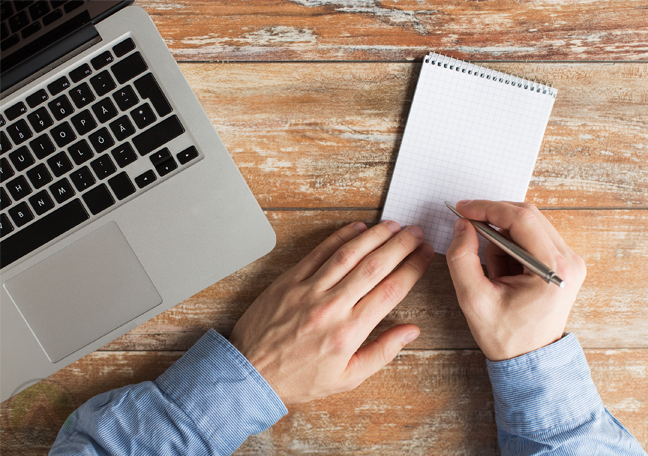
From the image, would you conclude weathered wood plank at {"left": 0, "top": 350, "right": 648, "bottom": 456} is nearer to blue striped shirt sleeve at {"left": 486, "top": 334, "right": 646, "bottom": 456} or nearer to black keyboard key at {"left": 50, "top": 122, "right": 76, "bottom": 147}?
blue striped shirt sleeve at {"left": 486, "top": 334, "right": 646, "bottom": 456}

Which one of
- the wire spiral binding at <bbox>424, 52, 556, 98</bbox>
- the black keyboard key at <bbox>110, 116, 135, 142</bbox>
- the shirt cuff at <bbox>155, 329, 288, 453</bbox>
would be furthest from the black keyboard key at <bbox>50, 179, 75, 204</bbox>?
the wire spiral binding at <bbox>424, 52, 556, 98</bbox>

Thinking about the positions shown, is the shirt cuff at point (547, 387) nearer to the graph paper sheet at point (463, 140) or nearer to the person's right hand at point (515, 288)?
the person's right hand at point (515, 288)

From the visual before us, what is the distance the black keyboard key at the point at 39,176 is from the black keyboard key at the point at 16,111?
0.09 meters

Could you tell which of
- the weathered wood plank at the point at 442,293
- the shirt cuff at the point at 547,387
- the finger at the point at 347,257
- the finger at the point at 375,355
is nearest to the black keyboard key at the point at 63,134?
the weathered wood plank at the point at 442,293

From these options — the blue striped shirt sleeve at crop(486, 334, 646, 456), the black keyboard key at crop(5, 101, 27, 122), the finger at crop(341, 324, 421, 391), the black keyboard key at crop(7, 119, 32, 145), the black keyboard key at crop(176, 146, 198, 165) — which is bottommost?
the blue striped shirt sleeve at crop(486, 334, 646, 456)

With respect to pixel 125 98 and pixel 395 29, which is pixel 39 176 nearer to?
pixel 125 98

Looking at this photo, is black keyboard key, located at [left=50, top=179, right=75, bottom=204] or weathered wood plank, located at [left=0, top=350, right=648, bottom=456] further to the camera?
weathered wood plank, located at [left=0, top=350, right=648, bottom=456]

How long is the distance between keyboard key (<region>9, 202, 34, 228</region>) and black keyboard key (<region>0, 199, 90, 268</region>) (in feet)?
0.03

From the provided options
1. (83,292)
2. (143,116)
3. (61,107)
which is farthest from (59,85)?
(83,292)

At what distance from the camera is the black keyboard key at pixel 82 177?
584 millimetres

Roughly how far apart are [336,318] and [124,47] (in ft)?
1.77

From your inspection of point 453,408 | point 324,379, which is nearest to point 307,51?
point 324,379

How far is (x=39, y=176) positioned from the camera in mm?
585

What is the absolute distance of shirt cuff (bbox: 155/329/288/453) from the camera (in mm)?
615
